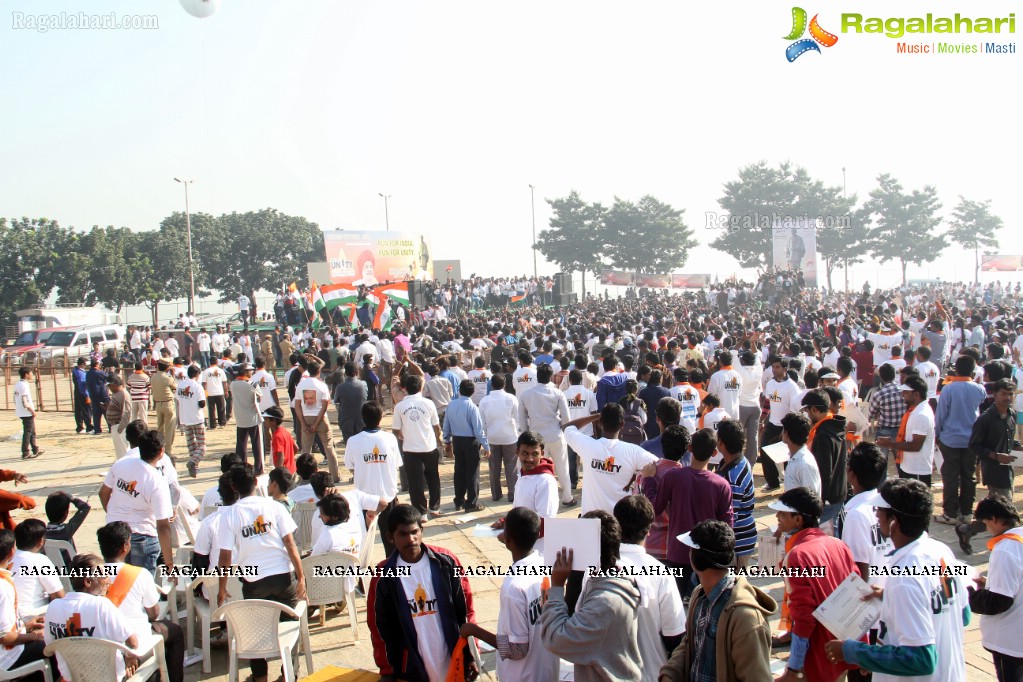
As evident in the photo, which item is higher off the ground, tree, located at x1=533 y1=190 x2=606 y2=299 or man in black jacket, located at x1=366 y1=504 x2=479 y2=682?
tree, located at x1=533 y1=190 x2=606 y2=299

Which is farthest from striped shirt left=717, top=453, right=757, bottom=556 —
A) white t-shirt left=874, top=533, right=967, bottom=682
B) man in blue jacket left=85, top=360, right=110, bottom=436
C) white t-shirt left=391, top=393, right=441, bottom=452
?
man in blue jacket left=85, top=360, right=110, bottom=436

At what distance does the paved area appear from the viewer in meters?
5.88

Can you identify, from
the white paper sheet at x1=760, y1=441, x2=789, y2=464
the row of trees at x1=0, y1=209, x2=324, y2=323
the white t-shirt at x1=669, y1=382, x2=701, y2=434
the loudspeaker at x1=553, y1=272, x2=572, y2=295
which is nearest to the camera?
the white paper sheet at x1=760, y1=441, x2=789, y2=464

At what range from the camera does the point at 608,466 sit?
242 inches

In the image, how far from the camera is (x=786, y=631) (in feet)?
17.9

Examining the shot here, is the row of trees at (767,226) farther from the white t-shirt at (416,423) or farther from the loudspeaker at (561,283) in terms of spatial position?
the white t-shirt at (416,423)

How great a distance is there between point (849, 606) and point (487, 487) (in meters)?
7.83

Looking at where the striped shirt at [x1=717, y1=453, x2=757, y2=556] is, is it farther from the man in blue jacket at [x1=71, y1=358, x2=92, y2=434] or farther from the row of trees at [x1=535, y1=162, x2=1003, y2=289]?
the row of trees at [x1=535, y1=162, x2=1003, y2=289]

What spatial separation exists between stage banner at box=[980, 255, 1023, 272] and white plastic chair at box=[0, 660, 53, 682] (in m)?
49.1

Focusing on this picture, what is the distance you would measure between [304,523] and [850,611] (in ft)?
15.8

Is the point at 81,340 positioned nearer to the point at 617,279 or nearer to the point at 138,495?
the point at 138,495

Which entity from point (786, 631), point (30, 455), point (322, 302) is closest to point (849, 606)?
point (786, 631)

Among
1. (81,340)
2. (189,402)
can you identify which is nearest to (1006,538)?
(189,402)

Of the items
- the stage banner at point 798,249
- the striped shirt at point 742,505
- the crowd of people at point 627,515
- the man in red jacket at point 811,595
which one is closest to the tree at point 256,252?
the stage banner at point 798,249
